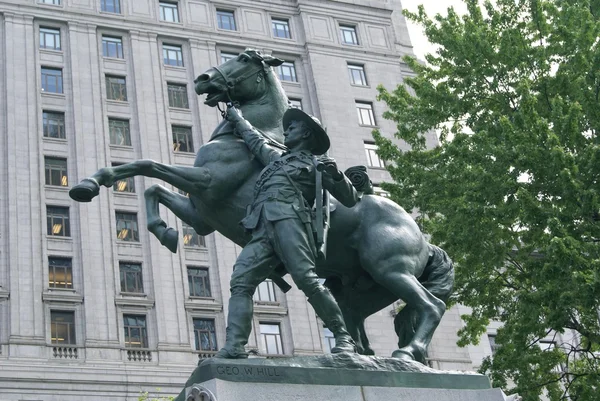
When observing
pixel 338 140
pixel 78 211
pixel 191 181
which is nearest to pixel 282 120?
pixel 191 181

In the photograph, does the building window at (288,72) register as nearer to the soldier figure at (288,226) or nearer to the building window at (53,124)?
the building window at (53,124)

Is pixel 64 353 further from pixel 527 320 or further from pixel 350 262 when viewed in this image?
pixel 350 262

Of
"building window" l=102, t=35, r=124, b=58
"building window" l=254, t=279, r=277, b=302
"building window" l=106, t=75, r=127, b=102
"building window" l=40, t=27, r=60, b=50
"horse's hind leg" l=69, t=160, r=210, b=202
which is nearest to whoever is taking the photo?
"horse's hind leg" l=69, t=160, r=210, b=202

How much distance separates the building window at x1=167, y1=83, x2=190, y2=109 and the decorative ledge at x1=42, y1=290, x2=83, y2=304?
12.7 metres

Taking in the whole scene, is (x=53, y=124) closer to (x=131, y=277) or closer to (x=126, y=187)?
(x=126, y=187)

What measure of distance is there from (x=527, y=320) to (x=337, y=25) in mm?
41474

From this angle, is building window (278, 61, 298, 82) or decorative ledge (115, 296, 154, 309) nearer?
decorative ledge (115, 296, 154, 309)

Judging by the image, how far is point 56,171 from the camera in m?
48.4

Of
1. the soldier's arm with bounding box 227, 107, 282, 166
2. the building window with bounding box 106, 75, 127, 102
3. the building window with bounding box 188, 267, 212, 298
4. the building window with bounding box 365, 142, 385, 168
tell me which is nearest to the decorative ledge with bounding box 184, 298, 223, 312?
the building window with bounding box 188, 267, 212, 298

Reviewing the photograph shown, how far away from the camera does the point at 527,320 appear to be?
21703mm

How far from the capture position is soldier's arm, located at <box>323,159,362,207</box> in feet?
30.8

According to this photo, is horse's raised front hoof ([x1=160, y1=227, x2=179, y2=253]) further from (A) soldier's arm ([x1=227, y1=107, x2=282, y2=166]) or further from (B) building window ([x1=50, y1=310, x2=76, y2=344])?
(B) building window ([x1=50, y1=310, x2=76, y2=344])

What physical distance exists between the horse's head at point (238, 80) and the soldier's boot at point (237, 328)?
2472 mm

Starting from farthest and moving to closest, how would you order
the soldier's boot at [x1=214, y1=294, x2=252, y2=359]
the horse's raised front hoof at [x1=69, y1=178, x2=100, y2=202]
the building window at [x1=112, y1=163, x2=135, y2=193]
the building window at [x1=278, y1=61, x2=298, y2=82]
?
the building window at [x1=278, y1=61, x2=298, y2=82] < the building window at [x1=112, y1=163, x2=135, y2=193] < the horse's raised front hoof at [x1=69, y1=178, x2=100, y2=202] < the soldier's boot at [x1=214, y1=294, x2=252, y2=359]
